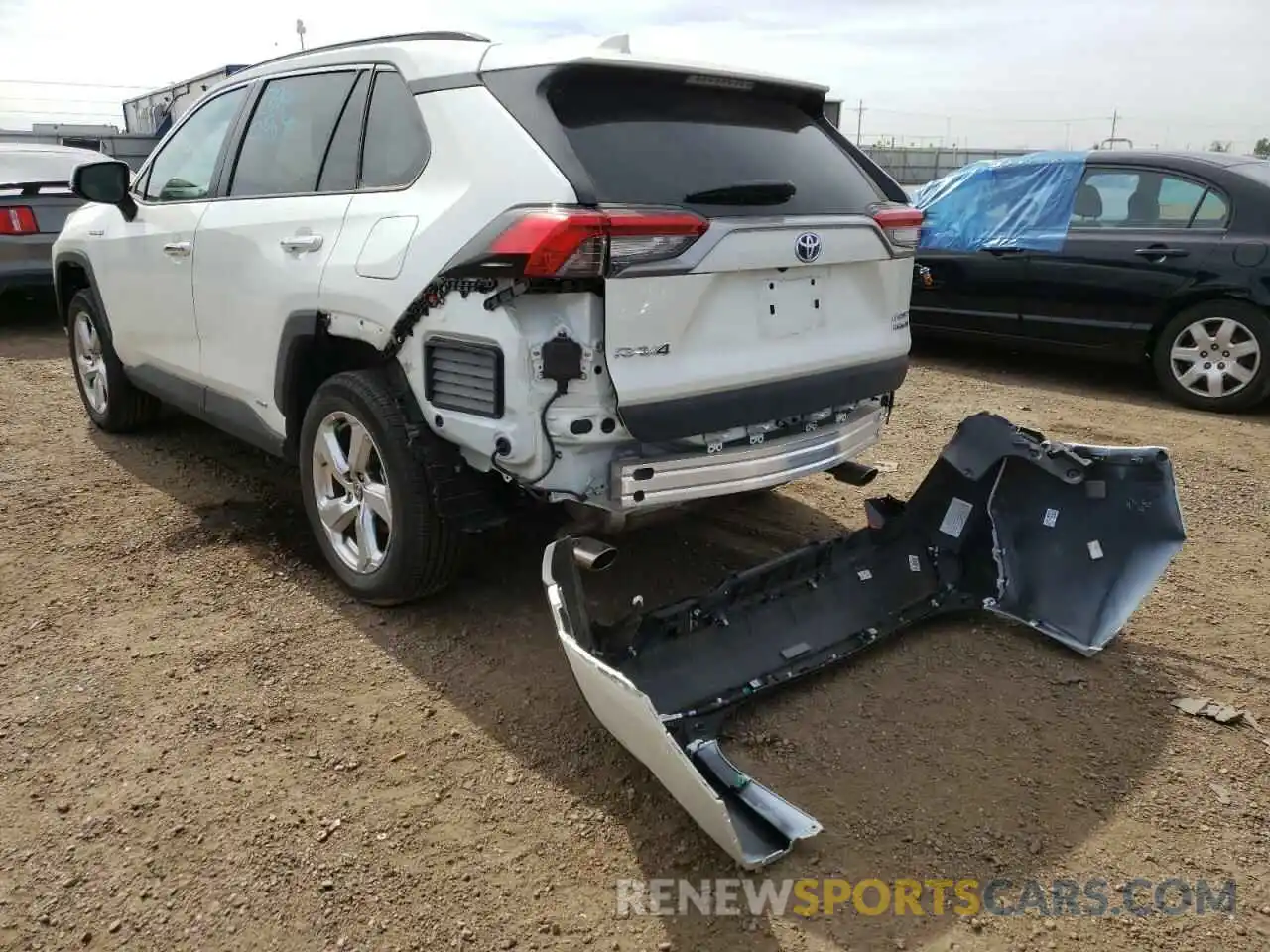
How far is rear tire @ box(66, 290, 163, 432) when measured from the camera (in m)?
5.45

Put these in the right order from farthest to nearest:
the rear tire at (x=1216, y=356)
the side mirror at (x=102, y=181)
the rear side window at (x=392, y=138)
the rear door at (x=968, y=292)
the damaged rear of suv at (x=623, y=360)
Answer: the rear door at (x=968, y=292), the rear tire at (x=1216, y=356), the side mirror at (x=102, y=181), the rear side window at (x=392, y=138), the damaged rear of suv at (x=623, y=360)

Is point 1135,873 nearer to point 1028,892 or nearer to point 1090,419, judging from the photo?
point 1028,892

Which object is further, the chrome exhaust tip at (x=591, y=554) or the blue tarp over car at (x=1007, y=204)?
the blue tarp over car at (x=1007, y=204)

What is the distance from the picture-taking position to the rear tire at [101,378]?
17.9ft

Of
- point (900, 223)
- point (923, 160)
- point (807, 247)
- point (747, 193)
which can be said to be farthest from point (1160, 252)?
point (923, 160)

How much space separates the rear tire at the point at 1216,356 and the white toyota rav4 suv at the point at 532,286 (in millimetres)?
3900

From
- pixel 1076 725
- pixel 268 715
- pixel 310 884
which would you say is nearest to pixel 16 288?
pixel 268 715

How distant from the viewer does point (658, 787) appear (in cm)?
272

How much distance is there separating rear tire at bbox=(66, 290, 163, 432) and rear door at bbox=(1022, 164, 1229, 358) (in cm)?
605

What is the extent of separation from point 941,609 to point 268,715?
230 cm

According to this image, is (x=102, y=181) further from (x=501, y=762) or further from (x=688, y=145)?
(x=501, y=762)

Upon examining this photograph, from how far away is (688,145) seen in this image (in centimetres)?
305

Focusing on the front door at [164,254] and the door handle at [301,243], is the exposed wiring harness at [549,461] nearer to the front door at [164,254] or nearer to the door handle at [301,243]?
the door handle at [301,243]

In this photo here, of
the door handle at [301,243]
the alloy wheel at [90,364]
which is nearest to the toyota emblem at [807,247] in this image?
the door handle at [301,243]
